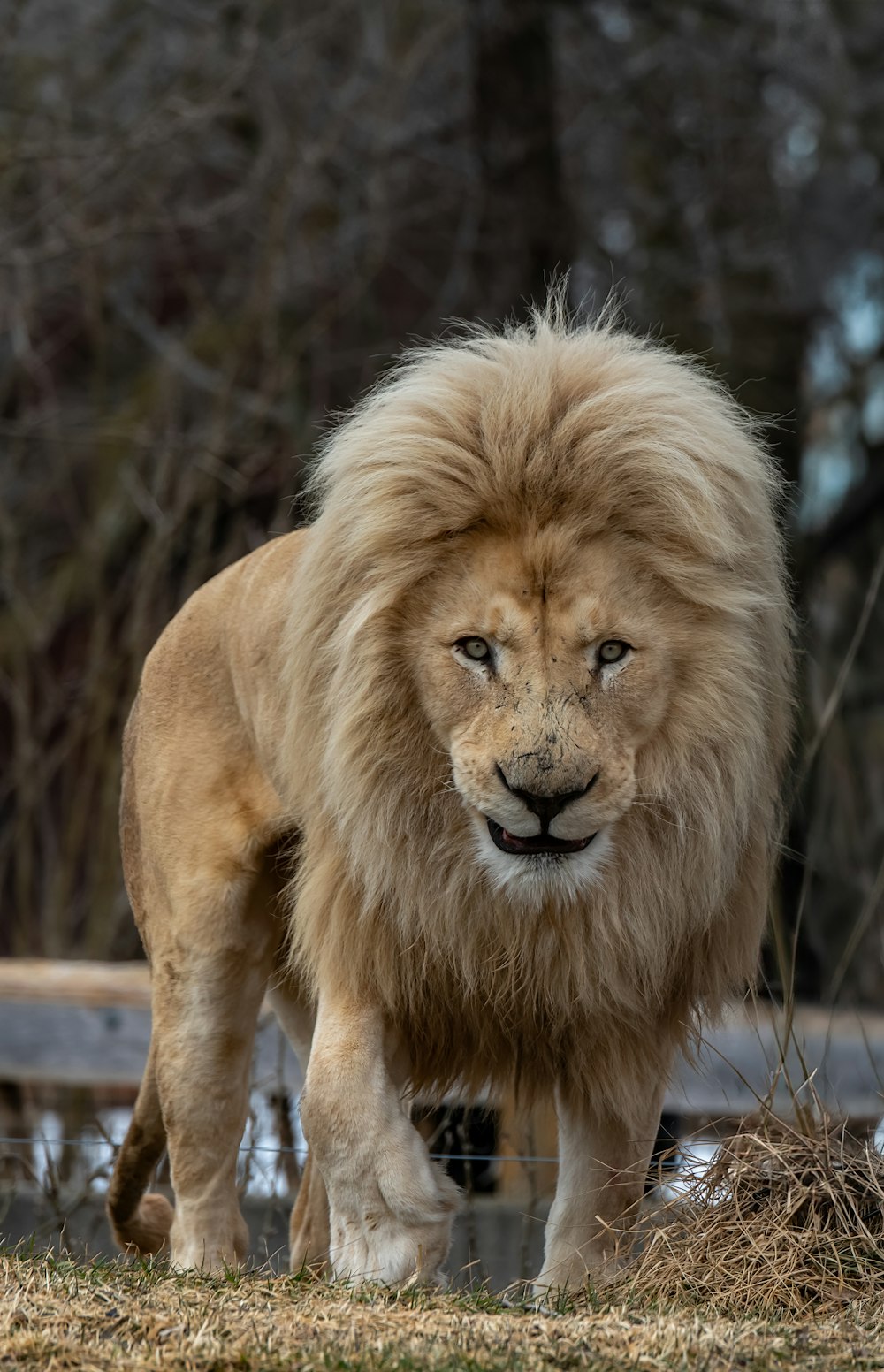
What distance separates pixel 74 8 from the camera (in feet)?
36.7

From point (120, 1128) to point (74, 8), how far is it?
6.56 meters

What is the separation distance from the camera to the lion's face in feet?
10.7

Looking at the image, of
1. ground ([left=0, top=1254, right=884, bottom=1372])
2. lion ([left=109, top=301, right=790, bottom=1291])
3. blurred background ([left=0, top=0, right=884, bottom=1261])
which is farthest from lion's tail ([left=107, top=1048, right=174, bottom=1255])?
blurred background ([left=0, top=0, right=884, bottom=1261])

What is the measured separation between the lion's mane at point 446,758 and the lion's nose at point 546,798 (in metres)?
0.26

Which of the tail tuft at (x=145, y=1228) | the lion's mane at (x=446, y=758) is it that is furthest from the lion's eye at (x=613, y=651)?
the tail tuft at (x=145, y=1228)

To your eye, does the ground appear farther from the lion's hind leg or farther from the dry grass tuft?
the lion's hind leg

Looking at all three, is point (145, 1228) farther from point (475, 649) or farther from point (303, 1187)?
point (475, 649)

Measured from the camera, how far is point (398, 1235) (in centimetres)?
338

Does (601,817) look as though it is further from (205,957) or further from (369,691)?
(205,957)

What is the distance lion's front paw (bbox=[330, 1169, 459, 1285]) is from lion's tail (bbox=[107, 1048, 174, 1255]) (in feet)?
3.61

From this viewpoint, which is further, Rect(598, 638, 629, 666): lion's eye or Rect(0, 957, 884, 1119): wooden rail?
Rect(0, 957, 884, 1119): wooden rail

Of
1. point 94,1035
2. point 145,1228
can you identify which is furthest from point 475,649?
point 94,1035

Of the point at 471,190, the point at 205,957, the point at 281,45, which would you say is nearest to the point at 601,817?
the point at 205,957

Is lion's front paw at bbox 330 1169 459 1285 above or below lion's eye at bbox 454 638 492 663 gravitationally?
below
